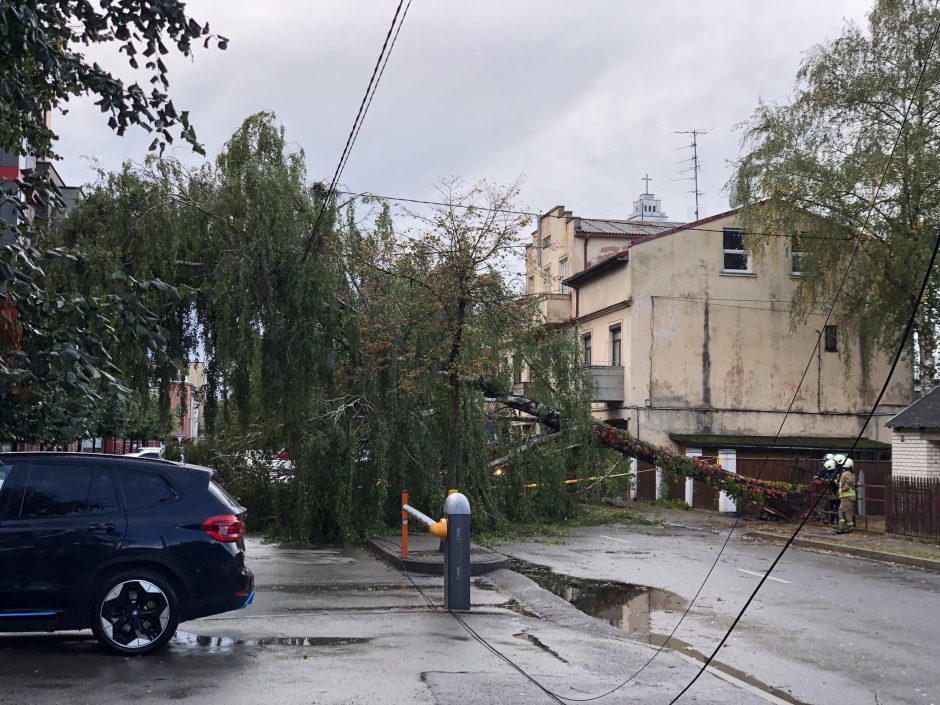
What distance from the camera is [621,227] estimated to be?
150 feet

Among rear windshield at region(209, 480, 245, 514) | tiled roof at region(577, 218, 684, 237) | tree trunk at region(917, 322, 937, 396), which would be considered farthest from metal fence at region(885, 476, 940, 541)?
tiled roof at region(577, 218, 684, 237)

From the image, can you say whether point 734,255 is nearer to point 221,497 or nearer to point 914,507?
point 914,507

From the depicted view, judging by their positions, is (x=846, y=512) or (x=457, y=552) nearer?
(x=457, y=552)

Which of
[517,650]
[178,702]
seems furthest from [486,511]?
[178,702]

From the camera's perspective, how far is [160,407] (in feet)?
Result: 61.6

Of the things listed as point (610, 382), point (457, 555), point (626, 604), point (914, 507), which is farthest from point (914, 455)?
point (457, 555)

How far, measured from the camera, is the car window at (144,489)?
8633 millimetres

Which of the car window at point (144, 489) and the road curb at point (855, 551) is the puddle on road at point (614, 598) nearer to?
the car window at point (144, 489)

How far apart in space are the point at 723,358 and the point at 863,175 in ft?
29.0

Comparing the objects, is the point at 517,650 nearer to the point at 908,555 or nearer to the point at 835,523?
the point at 908,555

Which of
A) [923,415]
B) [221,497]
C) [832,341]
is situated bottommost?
[221,497]

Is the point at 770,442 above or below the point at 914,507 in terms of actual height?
above

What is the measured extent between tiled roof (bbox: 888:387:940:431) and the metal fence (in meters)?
1.49

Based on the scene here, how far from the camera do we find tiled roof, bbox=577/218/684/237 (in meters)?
43.7
